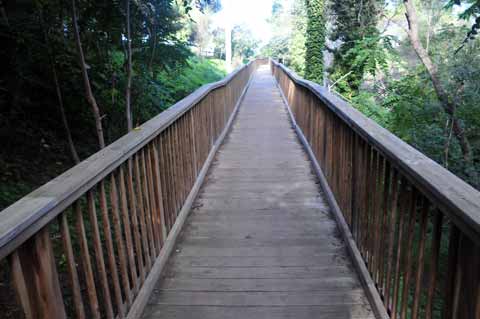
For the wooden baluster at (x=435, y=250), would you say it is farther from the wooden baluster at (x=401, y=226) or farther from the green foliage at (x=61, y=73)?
the green foliage at (x=61, y=73)

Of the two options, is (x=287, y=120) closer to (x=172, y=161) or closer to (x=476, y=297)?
(x=172, y=161)

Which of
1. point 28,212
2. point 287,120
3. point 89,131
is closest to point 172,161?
point 28,212

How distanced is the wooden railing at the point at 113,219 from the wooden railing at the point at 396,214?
1464mm

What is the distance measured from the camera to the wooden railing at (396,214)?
4.95ft

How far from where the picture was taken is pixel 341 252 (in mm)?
3354

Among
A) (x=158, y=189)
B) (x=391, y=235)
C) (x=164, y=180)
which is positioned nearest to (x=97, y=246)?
(x=158, y=189)

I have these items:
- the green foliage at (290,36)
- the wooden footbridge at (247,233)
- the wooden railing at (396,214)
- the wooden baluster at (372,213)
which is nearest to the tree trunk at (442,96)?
the wooden footbridge at (247,233)

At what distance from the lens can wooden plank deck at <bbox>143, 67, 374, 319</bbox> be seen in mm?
2682

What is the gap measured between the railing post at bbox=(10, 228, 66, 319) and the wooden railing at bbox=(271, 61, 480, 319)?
151 centimetres

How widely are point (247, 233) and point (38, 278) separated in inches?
94.2

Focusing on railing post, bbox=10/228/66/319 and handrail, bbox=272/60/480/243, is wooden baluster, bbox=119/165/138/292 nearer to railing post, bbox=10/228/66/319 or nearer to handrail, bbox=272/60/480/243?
railing post, bbox=10/228/66/319

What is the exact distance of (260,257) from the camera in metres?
3.32

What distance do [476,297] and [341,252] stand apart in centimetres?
195

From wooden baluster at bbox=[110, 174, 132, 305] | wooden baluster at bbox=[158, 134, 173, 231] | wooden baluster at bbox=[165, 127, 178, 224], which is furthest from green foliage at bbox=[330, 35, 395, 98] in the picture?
wooden baluster at bbox=[110, 174, 132, 305]
